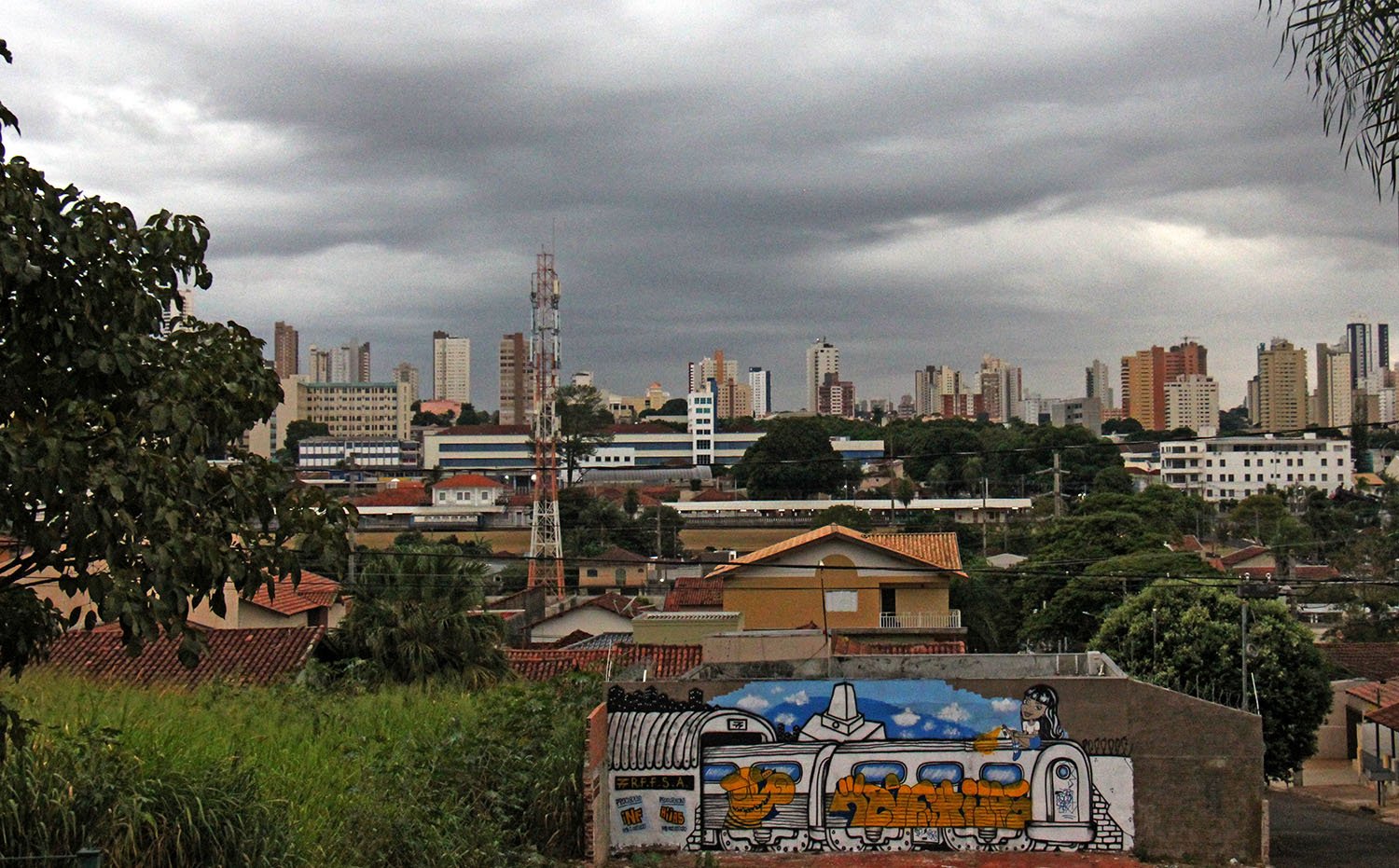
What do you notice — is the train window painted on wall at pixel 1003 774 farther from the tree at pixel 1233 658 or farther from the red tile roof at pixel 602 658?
the tree at pixel 1233 658

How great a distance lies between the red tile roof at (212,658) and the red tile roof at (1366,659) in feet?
101

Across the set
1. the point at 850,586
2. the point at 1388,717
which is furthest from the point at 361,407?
the point at 1388,717

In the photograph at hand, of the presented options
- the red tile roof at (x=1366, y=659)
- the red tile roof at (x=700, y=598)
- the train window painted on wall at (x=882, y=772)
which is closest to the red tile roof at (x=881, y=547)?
the red tile roof at (x=700, y=598)

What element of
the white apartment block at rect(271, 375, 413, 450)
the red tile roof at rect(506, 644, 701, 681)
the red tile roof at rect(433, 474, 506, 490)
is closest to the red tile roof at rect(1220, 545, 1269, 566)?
the red tile roof at rect(506, 644, 701, 681)

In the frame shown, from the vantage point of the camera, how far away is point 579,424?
116562 millimetres

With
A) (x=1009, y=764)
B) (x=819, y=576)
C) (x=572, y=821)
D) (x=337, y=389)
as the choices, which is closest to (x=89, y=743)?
(x=572, y=821)

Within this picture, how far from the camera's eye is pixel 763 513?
85750mm

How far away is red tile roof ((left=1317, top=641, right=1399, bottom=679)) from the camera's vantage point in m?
41.4

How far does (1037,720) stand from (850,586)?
66.7 feet

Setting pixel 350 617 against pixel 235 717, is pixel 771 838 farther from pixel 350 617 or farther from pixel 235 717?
pixel 350 617

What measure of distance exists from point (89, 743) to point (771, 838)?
1108 cm

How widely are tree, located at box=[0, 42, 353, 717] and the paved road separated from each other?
18.9m

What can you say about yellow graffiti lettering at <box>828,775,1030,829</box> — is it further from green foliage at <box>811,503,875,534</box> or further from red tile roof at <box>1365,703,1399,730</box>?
green foliage at <box>811,503,875,534</box>

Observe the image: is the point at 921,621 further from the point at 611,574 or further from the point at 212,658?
the point at 611,574
